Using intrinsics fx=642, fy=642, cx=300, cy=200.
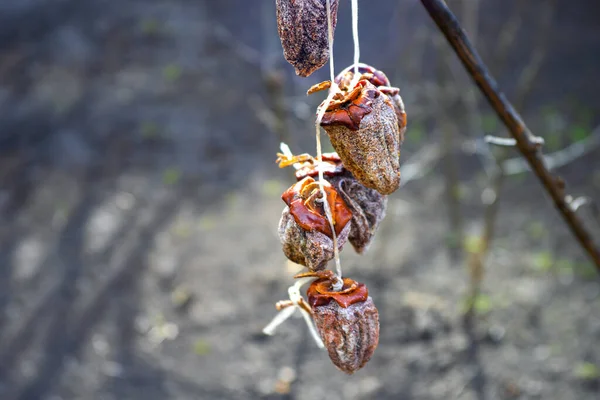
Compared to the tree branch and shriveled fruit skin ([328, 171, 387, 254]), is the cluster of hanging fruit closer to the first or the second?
shriveled fruit skin ([328, 171, 387, 254])

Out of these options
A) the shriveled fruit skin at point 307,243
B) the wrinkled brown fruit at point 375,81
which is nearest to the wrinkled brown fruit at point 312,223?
the shriveled fruit skin at point 307,243

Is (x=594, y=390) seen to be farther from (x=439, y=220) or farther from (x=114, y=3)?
(x=114, y=3)

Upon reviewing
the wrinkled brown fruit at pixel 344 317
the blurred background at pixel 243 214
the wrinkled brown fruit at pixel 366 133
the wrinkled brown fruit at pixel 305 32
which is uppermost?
the wrinkled brown fruit at pixel 305 32

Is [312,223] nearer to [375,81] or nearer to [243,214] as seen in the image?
[375,81]

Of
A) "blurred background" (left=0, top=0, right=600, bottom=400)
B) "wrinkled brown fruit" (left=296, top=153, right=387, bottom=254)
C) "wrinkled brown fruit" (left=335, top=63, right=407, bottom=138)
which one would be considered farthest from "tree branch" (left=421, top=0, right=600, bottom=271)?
"blurred background" (left=0, top=0, right=600, bottom=400)

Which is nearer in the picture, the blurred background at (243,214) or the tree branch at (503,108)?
the tree branch at (503,108)

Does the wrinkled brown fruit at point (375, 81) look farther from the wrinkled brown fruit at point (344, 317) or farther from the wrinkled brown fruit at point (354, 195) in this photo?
the wrinkled brown fruit at point (344, 317)

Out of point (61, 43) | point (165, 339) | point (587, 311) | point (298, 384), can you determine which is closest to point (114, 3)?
point (61, 43)
